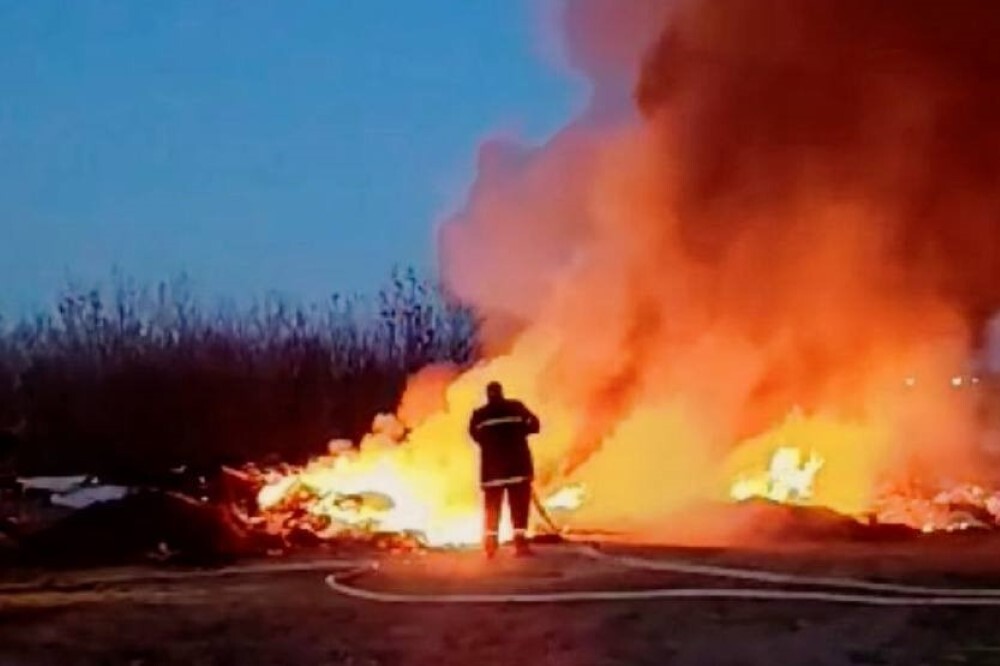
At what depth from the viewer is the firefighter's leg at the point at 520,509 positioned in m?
21.1

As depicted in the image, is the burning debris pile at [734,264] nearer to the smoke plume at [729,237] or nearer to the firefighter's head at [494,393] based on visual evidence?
the smoke plume at [729,237]

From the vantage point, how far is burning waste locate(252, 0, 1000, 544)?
26.8 meters

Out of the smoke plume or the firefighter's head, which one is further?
the smoke plume

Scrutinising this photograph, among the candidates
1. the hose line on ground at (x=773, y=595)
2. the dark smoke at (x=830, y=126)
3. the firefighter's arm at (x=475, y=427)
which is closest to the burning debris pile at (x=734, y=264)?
the dark smoke at (x=830, y=126)

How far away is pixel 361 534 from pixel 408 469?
1.86m

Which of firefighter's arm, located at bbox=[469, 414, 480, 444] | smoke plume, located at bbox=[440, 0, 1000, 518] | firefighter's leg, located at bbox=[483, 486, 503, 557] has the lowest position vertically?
firefighter's leg, located at bbox=[483, 486, 503, 557]

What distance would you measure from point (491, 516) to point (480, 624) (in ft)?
18.6

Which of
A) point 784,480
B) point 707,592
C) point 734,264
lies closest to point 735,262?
point 734,264

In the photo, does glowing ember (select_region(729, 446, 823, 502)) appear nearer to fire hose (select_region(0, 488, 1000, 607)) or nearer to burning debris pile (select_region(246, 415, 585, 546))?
burning debris pile (select_region(246, 415, 585, 546))

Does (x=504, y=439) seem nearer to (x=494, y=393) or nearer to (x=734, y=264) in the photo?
(x=494, y=393)

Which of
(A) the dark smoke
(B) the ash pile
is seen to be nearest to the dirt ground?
(B) the ash pile

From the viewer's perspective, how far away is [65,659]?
14.4 m

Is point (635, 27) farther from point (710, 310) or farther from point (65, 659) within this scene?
point (65, 659)

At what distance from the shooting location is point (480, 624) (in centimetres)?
1548
